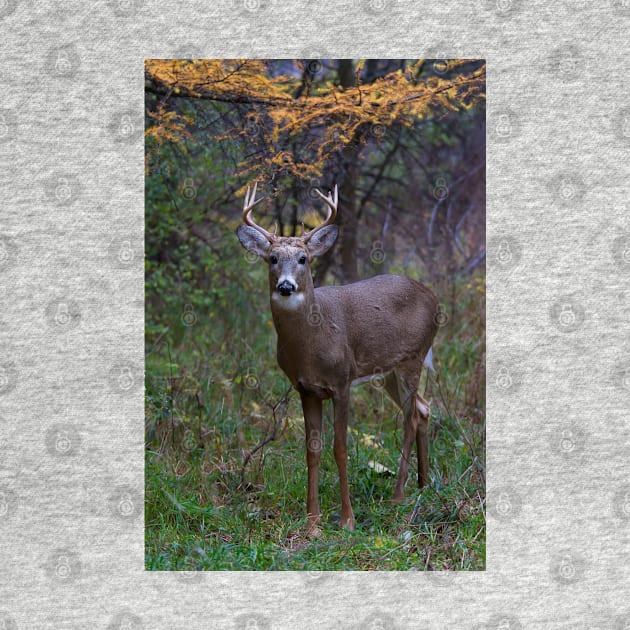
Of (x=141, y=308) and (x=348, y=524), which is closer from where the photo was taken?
(x=141, y=308)

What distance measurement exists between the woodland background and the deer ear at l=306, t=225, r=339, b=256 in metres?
Result: 0.83

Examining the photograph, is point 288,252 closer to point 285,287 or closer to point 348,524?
point 285,287

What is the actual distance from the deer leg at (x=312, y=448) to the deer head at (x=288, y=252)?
607 mm

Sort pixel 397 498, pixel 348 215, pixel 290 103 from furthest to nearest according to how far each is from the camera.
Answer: pixel 348 215 < pixel 290 103 < pixel 397 498

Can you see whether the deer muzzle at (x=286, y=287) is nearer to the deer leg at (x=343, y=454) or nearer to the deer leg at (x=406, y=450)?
the deer leg at (x=343, y=454)

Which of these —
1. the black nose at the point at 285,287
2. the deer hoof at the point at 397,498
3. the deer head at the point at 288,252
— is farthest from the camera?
the deer hoof at the point at 397,498

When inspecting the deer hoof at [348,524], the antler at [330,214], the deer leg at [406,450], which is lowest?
the deer hoof at [348,524]

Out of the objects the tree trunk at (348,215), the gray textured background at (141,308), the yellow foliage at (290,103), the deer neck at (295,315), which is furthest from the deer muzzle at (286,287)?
the tree trunk at (348,215)

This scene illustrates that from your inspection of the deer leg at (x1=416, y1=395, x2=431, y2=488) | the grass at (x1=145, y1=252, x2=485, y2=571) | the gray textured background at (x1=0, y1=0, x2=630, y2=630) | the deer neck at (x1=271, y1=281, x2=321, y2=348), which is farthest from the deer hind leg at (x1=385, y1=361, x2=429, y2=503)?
the gray textured background at (x1=0, y1=0, x2=630, y2=630)

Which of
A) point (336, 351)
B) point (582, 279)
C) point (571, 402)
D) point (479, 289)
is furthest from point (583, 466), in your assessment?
point (479, 289)

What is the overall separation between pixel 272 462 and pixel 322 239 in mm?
1573

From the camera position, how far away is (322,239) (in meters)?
4.62

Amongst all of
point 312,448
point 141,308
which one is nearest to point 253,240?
point 141,308

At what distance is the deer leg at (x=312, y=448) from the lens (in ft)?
15.6
